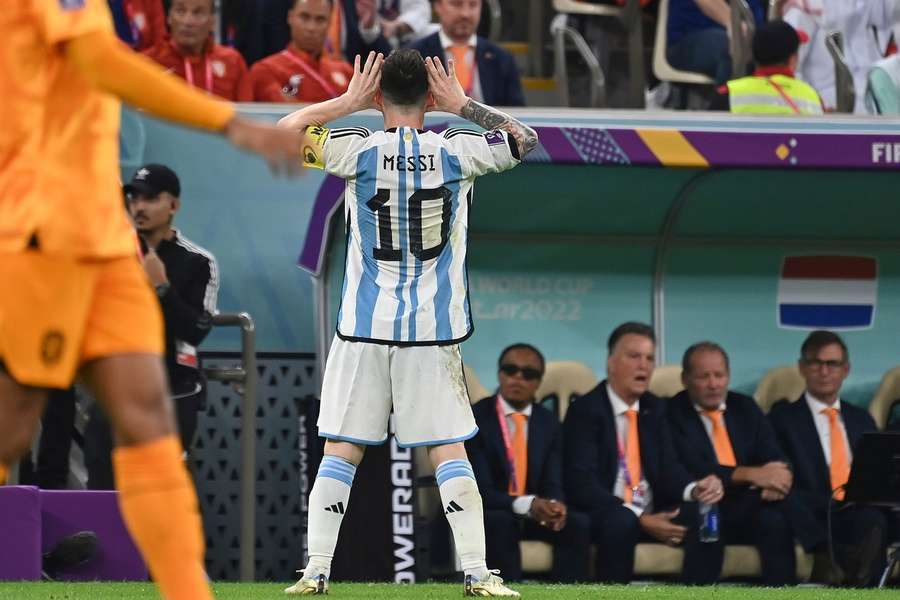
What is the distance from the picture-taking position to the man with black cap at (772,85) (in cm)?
994

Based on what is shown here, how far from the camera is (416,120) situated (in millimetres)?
6949

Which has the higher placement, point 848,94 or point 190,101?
point 848,94

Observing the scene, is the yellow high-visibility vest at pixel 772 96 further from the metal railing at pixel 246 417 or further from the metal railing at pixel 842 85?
the metal railing at pixel 246 417

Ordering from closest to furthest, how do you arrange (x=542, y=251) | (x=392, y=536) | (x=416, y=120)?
(x=416, y=120) < (x=392, y=536) < (x=542, y=251)

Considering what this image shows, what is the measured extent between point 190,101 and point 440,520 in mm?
5807

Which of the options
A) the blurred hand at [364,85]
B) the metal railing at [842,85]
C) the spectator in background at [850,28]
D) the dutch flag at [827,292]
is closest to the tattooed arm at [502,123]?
the blurred hand at [364,85]

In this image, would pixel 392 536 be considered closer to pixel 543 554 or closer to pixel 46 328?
pixel 543 554

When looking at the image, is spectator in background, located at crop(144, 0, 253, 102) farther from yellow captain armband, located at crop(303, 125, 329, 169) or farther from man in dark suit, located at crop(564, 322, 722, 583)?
yellow captain armband, located at crop(303, 125, 329, 169)

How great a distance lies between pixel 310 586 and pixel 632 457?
3121 millimetres

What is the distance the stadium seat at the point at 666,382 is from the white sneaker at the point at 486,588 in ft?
11.4

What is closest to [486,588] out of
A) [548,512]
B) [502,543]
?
[502,543]

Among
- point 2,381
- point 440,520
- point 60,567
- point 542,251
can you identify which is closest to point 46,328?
point 2,381

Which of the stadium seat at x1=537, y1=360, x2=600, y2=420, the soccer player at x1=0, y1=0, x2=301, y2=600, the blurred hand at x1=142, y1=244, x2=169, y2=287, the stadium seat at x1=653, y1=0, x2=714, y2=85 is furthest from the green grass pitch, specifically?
the stadium seat at x1=653, y1=0, x2=714, y2=85

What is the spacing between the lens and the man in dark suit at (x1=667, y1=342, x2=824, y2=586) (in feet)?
30.3
